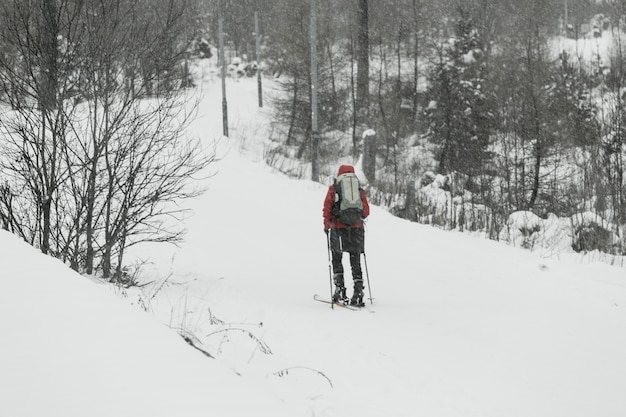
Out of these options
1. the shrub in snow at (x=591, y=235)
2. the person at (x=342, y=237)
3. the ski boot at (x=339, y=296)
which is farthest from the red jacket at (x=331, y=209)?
the shrub in snow at (x=591, y=235)

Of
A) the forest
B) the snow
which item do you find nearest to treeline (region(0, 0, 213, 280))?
the forest

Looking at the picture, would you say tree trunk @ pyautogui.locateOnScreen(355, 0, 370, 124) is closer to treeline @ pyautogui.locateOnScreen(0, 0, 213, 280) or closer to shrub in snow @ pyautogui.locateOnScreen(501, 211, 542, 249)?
shrub in snow @ pyautogui.locateOnScreen(501, 211, 542, 249)

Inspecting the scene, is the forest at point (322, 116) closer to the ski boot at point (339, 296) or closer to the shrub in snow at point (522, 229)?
the shrub in snow at point (522, 229)

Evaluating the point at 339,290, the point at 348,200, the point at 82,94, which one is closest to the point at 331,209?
the point at 348,200

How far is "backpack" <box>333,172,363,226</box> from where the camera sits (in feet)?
24.8

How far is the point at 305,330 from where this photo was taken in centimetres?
636

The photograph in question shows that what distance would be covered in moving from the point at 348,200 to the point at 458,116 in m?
21.1

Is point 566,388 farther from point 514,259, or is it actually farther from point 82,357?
point 514,259

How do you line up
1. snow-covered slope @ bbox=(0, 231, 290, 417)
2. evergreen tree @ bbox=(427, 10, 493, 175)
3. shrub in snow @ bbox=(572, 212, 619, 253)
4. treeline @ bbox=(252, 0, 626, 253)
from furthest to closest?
evergreen tree @ bbox=(427, 10, 493, 175) < treeline @ bbox=(252, 0, 626, 253) < shrub in snow @ bbox=(572, 212, 619, 253) < snow-covered slope @ bbox=(0, 231, 290, 417)

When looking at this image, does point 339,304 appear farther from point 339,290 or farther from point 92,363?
point 92,363

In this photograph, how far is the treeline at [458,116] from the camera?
20.2 metres

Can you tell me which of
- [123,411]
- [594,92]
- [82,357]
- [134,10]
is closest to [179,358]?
[82,357]

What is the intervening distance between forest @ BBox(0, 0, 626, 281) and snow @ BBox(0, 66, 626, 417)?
1.59 meters

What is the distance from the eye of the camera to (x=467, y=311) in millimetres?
7535
